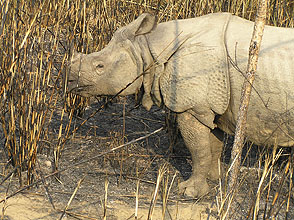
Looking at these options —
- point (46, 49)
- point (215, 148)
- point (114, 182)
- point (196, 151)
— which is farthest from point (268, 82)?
point (46, 49)

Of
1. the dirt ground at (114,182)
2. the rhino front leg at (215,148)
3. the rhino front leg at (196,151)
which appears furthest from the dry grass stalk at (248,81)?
the rhino front leg at (215,148)

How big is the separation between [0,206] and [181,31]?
1.52m

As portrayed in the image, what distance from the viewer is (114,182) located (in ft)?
12.4

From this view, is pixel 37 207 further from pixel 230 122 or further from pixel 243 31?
pixel 243 31

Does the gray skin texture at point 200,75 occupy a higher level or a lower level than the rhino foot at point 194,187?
higher

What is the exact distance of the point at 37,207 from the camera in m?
3.28

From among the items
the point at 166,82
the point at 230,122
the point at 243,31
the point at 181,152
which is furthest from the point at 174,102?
the point at 181,152

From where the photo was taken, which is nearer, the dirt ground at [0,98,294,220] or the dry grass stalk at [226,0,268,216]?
the dry grass stalk at [226,0,268,216]

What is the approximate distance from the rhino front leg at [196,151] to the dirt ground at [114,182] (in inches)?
3.1

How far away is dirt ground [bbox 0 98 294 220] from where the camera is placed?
3258mm

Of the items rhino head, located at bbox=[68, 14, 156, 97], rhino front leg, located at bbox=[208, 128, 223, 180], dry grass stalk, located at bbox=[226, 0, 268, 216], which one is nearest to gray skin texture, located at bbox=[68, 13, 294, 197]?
rhino head, located at bbox=[68, 14, 156, 97]

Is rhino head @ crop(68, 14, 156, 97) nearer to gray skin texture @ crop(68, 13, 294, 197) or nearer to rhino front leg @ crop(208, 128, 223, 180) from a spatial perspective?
gray skin texture @ crop(68, 13, 294, 197)

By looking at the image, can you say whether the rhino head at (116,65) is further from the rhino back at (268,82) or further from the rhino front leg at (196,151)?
the rhino back at (268,82)

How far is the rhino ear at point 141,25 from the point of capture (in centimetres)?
361
